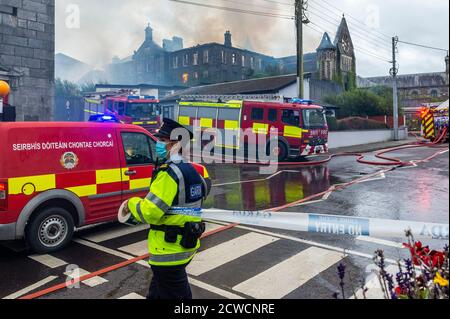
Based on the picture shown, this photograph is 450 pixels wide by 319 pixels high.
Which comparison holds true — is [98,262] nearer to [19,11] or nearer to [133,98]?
[19,11]

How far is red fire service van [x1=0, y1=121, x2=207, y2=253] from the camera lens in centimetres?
491

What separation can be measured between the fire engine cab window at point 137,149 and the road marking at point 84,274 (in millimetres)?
2077

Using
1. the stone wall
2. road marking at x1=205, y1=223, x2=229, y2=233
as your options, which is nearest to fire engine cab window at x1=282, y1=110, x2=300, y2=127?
the stone wall

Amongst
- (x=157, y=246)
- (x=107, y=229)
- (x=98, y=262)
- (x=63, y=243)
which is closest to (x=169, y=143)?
(x=157, y=246)

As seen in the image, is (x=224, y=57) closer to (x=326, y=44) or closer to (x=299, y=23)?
(x=326, y=44)

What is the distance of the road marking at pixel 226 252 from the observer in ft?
15.4


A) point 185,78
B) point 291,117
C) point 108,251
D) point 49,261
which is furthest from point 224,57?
point 49,261

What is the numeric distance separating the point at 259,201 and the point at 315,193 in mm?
1741

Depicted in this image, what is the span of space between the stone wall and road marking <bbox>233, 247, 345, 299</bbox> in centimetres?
1101

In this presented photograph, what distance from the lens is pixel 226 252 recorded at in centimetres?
524

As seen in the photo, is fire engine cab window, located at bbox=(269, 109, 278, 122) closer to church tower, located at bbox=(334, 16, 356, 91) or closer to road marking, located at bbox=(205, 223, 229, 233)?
road marking, located at bbox=(205, 223, 229, 233)

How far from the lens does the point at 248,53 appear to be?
7088cm

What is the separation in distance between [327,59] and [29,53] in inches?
1907
